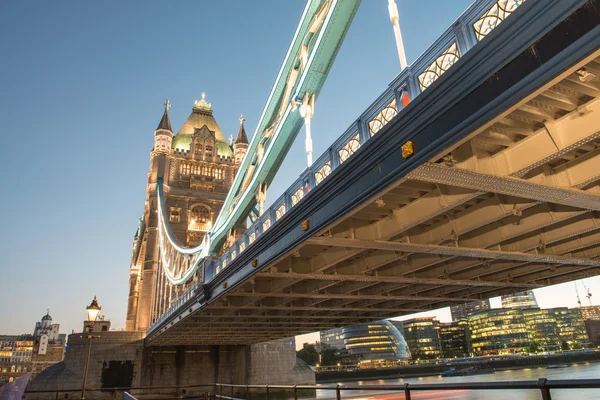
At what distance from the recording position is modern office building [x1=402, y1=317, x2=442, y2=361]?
164m

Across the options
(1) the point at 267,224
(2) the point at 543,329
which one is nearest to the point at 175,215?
(1) the point at 267,224

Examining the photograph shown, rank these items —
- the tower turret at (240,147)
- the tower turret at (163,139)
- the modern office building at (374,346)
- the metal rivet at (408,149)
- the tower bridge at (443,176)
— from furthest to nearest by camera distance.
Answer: the modern office building at (374,346) < the tower turret at (240,147) < the tower turret at (163,139) < the metal rivet at (408,149) < the tower bridge at (443,176)

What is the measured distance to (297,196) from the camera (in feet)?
37.7

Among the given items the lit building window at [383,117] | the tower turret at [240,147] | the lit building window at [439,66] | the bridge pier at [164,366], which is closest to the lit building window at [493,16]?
the lit building window at [439,66]

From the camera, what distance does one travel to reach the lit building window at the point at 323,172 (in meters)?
9.73

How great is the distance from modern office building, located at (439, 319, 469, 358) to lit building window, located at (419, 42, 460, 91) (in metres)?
171

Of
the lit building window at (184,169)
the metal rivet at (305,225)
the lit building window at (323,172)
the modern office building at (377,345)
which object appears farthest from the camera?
the modern office building at (377,345)

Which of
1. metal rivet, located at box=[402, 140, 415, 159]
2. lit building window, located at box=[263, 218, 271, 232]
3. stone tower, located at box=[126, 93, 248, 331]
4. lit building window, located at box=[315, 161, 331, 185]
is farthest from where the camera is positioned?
stone tower, located at box=[126, 93, 248, 331]

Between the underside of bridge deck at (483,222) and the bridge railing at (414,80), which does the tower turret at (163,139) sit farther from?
the bridge railing at (414,80)

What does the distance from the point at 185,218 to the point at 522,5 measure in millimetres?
70255

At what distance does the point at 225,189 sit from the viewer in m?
77.8

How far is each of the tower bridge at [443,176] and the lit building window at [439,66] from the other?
3cm

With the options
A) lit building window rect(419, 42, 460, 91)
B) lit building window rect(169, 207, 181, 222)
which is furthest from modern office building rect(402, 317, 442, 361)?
lit building window rect(419, 42, 460, 91)

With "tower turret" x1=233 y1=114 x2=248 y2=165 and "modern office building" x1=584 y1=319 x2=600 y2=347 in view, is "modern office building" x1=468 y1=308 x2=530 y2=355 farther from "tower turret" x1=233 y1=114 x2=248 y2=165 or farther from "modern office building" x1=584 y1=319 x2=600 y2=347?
"tower turret" x1=233 y1=114 x2=248 y2=165
